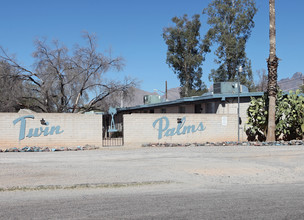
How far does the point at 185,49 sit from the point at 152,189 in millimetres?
40816

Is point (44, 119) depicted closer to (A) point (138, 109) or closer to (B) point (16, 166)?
(B) point (16, 166)

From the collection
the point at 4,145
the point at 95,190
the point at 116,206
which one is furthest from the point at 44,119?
the point at 116,206

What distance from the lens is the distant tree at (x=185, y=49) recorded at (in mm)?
47794

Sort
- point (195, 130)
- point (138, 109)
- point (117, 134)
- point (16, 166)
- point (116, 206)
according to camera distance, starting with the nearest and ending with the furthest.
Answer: point (116, 206) → point (16, 166) → point (195, 130) → point (117, 134) → point (138, 109)

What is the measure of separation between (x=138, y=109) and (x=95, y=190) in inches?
1117

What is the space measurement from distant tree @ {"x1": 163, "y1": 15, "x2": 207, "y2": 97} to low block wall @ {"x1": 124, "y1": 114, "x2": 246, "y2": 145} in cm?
2381

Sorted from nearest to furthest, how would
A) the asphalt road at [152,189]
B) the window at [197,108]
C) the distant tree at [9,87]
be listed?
the asphalt road at [152,189], the distant tree at [9,87], the window at [197,108]

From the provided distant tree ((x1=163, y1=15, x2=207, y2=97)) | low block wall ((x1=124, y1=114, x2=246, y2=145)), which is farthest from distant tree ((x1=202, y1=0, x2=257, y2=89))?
low block wall ((x1=124, y1=114, x2=246, y2=145))

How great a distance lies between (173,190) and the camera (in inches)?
349

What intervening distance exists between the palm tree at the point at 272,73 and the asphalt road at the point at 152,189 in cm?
893

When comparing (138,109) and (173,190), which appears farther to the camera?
(138,109)

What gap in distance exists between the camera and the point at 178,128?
23844mm

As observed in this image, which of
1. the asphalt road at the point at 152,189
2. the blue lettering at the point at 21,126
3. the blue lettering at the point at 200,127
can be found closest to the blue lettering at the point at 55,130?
the blue lettering at the point at 21,126

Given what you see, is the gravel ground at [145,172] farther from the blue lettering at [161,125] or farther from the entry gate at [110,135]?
the entry gate at [110,135]
